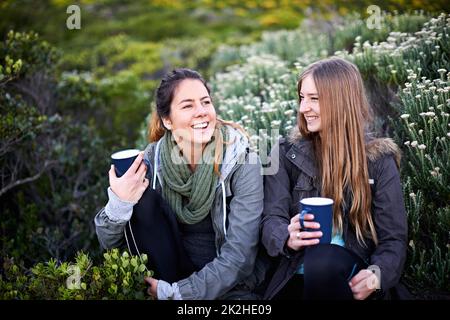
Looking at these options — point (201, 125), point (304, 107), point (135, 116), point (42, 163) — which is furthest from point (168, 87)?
point (135, 116)

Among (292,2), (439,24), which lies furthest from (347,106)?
(292,2)

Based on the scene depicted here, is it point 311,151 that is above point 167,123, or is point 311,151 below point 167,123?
below

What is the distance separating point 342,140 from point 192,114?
840 millimetres

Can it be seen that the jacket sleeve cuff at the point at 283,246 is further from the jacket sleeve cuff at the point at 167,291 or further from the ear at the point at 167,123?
Result: the ear at the point at 167,123

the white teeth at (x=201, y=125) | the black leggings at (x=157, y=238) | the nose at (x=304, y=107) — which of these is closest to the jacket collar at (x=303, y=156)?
the nose at (x=304, y=107)

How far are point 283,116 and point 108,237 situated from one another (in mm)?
1774

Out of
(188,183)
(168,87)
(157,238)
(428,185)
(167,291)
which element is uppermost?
(168,87)

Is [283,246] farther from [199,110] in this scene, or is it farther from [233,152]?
[199,110]

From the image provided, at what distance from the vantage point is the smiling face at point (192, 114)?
2.92 meters

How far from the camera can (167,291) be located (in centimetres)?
260

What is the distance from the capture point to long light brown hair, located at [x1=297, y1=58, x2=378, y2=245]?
276 cm

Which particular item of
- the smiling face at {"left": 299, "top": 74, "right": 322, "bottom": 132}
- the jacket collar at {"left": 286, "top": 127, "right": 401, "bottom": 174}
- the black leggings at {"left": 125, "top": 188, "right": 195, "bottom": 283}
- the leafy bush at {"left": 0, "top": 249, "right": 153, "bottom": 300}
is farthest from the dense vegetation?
the smiling face at {"left": 299, "top": 74, "right": 322, "bottom": 132}

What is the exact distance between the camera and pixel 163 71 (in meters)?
7.67

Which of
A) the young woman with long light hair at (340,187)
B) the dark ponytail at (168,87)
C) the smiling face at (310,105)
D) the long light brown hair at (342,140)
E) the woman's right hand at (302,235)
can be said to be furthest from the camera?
the dark ponytail at (168,87)
